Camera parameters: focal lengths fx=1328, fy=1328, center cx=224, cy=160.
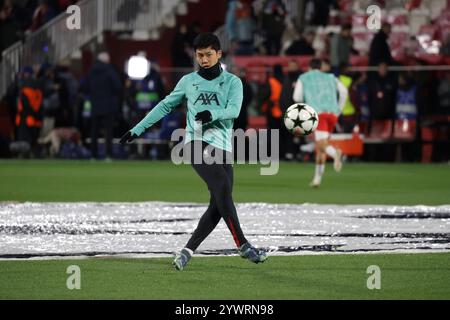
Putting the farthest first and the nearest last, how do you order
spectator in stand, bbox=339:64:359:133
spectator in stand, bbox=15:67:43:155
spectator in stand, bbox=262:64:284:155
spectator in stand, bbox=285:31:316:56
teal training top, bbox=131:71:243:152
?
spectator in stand, bbox=285:31:316:56, spectator in stand, bbox=15:67:43:155, spectator in stand, bbox=262:64:284:155, spectator in stand, bbox=339:64:359:133, teal training top, bbox=131:71:243:152

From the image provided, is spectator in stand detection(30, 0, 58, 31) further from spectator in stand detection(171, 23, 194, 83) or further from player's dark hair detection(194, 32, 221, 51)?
player's dark hair detection(194, 32, 221, 51)

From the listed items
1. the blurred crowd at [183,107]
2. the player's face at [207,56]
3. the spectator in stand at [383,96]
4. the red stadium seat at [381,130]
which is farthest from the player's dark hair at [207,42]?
the red stadium seat at [381,130]

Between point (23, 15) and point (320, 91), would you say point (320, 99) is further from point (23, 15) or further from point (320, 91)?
point (23, 15)

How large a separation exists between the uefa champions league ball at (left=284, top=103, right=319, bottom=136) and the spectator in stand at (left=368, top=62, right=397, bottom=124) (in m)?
14.5

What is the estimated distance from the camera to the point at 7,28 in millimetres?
36969

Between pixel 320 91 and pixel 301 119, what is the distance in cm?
620

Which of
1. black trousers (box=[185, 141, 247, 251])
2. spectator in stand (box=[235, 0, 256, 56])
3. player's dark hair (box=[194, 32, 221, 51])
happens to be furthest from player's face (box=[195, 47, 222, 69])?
spectator in stand (box=[235, 0, 256, 56])

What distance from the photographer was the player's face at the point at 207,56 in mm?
11844

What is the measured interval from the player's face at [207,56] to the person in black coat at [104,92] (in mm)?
20040

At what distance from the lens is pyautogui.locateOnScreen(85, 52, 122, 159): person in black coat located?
31.9 meters

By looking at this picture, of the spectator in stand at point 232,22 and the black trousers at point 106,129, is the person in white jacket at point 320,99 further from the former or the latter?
the spectator in stand at point 232,22

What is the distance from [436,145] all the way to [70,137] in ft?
30.1
